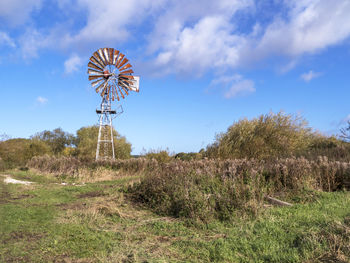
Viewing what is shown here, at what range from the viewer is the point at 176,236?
5199 millimetres

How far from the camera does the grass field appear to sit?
13.5 ft

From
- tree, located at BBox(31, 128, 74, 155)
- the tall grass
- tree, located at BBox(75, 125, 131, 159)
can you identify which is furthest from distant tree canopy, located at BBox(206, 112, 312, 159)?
tree, located at BBox(31, 128, 74, 155)

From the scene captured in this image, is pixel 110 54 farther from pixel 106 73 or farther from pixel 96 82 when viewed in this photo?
pixel 96 82

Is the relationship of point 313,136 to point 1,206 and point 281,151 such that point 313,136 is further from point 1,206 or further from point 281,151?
point 1,206

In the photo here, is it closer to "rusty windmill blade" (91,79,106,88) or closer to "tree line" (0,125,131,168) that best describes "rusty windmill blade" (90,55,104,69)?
"rusty windmill blade" (91,79,106,88)

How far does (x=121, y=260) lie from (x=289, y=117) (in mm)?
13163

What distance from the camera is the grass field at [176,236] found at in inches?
162

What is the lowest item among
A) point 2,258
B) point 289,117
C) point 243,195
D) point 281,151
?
point 2,258

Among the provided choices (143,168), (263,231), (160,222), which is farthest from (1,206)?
(143,168)

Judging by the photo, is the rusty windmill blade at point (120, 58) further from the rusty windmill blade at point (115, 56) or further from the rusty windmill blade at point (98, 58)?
the rusty windmill blade at point (98, 58)

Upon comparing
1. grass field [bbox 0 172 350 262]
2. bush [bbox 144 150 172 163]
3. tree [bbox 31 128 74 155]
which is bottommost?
grass field [bbox 0 172 350 262]

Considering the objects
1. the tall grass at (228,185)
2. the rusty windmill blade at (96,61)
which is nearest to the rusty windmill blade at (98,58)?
the rusty windmill blade at (96,61)

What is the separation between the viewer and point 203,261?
401 centimetres

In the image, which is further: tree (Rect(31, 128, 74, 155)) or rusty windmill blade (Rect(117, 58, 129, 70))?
tree (Rect(31, 128, 74, 155))
